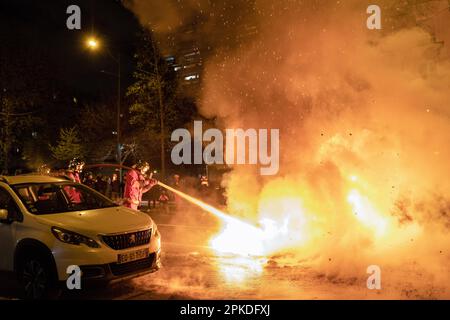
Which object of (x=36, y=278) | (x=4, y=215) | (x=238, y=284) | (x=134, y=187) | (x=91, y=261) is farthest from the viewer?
(x=134, y=187)

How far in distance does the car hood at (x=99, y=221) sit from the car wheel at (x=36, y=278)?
49 centimetres

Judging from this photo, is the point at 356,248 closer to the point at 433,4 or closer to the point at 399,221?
the point at 399,221

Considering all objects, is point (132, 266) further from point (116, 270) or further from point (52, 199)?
point (52, 199)

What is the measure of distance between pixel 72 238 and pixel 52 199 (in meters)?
1.77

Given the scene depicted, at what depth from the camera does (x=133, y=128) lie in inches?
1134

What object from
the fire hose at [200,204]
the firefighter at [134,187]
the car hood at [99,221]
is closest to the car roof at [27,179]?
the car hood at [99,221]

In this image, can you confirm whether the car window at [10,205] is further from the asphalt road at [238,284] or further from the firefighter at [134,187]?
the firefighter at [134,187]

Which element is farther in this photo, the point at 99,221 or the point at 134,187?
the point at 134,187

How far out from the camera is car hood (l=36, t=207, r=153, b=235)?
5.30 meters

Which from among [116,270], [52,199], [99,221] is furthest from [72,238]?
[52,199]

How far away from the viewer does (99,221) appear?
5578 mm

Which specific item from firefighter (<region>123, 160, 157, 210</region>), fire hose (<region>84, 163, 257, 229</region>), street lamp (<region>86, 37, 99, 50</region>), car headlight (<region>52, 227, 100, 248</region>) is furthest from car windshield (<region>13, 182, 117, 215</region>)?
street lamp (<region>86, 37, 99, 50</region>)

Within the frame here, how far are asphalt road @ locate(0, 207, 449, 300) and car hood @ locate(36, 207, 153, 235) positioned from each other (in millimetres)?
736
